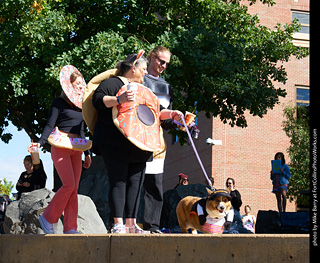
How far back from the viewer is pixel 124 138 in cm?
493

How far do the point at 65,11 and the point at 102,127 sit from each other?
13788 millimetres

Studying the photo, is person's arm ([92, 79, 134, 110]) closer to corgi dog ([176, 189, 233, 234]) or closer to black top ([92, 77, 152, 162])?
black top ([92, 77, 152, 162])

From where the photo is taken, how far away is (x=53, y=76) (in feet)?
49.6

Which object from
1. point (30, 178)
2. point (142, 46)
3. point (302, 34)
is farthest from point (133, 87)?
point (302, 34)

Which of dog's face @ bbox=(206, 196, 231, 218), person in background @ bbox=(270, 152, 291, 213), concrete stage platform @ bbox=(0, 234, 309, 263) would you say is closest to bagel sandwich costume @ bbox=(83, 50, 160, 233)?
concrete stage platform @ bbox=(0, 234, 309, 263)

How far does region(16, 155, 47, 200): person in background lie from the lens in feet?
36.4

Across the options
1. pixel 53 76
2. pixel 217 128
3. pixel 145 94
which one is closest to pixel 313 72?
pixel 145 94

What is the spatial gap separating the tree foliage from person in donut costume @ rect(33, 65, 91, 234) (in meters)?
9.13

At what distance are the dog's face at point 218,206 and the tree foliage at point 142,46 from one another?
344 inches

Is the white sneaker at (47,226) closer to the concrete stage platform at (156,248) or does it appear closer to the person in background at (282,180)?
the concrete stage platform at (156,248)

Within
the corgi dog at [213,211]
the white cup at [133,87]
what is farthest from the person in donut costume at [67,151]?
the corgi dog at [213,211]

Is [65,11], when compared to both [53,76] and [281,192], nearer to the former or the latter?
[53,76]

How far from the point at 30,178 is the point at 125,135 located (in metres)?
6.80

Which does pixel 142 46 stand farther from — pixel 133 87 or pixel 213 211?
pixel 133 87
